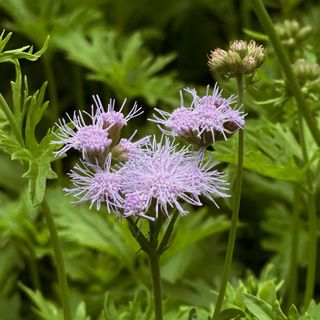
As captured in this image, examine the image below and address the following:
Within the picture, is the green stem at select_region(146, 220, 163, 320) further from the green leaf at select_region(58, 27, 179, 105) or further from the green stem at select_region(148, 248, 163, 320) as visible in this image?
the green leaf at select_region(58, 27, 179, 105)

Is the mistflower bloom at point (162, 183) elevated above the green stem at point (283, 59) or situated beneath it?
situated beneath

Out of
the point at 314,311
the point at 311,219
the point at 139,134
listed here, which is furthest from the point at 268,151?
the point at 139,134

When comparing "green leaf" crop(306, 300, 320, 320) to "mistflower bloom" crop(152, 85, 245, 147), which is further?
"green leaf" crop(306, 300, 320, 320)

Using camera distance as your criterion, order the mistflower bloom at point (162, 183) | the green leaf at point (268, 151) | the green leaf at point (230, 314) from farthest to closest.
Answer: the green leaf at point (268, 151)
the green leaf at point (230, 314)
the mistflower bloom at point (162, 183)

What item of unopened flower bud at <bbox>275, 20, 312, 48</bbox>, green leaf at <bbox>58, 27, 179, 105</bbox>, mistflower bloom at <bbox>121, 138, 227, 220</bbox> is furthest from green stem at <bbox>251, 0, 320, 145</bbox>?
green leaf at <bbox>58, 27, 179, 105</bbox>

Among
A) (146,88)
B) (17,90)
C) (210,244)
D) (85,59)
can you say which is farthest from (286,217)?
(17,90)

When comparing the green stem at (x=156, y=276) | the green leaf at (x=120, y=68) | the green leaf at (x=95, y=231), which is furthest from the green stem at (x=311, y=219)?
the green leaf at (x=120, y=68)

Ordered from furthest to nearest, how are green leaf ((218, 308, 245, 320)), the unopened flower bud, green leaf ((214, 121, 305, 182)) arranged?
1. the unopened flower bud
2. green leaf ((214, 121, 305, 182))
3. green leaf ((218, 308, 245, 320))

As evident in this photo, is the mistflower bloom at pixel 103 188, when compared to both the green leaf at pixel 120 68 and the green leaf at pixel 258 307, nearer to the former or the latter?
the green leaf at pixel 258 307

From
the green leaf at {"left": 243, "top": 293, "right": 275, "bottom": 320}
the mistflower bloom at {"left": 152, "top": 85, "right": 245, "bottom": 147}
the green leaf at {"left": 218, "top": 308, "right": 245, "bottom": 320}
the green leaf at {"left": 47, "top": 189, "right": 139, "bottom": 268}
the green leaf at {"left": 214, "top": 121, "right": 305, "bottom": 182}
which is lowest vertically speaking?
the green leaf at {"left": 218, "top": 308, "right": 245, "bottom": 320}
